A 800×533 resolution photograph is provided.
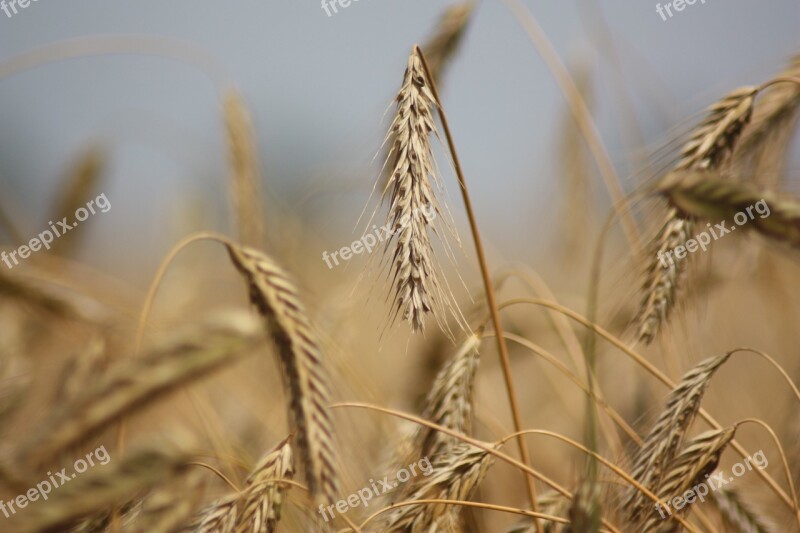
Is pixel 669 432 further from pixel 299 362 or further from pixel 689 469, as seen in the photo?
pixel 299 362

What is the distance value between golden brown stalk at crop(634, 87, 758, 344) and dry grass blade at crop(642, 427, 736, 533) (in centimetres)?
21

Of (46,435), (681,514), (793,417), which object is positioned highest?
(46,435)

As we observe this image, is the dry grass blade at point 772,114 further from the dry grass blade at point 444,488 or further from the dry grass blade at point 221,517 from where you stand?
the dry grass blade at point 221,517

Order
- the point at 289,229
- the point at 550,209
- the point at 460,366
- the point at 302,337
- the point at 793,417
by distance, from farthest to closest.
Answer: the point at 550,209, the point at 289,229, the point at 793,417, the point at 460,366, the point at 302,337

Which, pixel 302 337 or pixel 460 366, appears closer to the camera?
pixel 302 337

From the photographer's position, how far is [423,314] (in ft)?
3.01

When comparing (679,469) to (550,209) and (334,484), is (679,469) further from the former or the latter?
(550,209)

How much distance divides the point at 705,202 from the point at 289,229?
6.48 ft

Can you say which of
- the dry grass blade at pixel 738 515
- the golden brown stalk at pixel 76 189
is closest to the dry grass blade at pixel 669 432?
the dry grass blade at pixel 738 515

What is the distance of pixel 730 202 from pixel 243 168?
177cm

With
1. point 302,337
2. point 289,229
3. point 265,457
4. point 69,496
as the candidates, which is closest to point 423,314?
point 302,337

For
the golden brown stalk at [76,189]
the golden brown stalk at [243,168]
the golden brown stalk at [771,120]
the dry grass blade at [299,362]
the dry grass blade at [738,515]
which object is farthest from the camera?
the golden brown stalk at [76,189]

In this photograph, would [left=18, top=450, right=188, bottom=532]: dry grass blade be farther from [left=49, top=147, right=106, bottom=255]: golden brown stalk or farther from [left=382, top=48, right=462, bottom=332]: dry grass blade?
[left=49, top=147, right=106, bottom=255]: golden brown stalk

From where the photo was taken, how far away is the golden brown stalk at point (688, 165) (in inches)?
48.5
